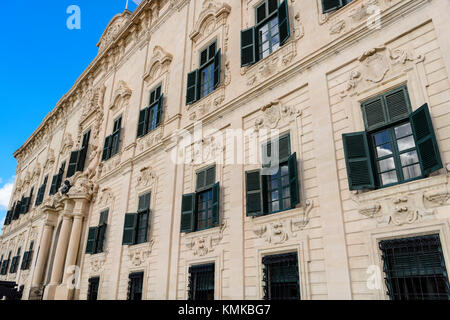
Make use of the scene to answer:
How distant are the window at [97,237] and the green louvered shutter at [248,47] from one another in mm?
9189

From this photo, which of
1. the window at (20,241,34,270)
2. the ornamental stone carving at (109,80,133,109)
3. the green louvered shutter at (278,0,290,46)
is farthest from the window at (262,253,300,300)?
the window at (20,241,34,270)

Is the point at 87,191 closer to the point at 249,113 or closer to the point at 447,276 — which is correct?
the point at 249,113

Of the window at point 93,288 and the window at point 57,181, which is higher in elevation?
the window at point 57,181

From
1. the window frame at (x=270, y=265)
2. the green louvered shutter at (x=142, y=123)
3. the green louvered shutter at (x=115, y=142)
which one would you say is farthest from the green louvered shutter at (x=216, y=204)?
the green louvered shutter at (x=115, y=142)

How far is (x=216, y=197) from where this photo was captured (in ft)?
31.6

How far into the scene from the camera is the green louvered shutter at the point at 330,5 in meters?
8.36

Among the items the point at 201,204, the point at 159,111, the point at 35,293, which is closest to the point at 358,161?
the point at 201,204

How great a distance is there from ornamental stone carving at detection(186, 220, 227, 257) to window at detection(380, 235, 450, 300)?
443cm

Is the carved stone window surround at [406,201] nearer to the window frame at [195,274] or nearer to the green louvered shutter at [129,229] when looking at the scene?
the window frame at [195,274]

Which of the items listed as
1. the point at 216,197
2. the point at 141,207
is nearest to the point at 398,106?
the point at 216,197

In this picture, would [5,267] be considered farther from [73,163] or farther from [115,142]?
[115,142]

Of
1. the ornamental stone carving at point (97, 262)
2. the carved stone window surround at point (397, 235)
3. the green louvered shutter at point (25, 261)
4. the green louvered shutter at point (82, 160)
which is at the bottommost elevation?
the carved stone window surround at point (397, 235)

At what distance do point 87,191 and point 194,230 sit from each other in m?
8.78

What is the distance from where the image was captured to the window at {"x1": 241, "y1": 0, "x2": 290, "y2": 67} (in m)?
9.84
